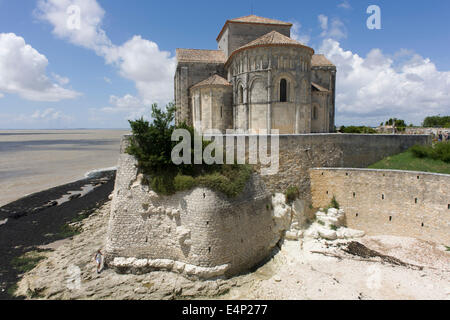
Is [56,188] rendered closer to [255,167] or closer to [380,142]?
[255,167]

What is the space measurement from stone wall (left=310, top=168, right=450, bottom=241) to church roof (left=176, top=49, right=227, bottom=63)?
12427 mm

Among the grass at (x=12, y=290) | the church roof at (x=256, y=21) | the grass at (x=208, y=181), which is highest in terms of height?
the church roof at (x=256, y=21)

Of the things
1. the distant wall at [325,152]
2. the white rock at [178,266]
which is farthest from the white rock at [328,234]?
the white rock at [178,266]

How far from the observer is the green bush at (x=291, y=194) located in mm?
12500

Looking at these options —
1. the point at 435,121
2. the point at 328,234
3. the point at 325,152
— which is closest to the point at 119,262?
the point at 328,234

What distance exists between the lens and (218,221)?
9.95 meters

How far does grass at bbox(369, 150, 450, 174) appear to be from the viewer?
12.8 meters

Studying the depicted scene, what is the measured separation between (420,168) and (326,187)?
5070 mm

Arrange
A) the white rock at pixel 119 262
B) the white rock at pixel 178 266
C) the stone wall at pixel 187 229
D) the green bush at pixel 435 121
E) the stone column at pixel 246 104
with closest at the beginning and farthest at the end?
the stone wall at pixel 187 229
the white rock at pixel 178 266
the white rock at pixel 119 262
the stone column at pixel 246 104
the green bush at pixel 435 121

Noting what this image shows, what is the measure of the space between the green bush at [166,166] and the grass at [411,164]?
905cm

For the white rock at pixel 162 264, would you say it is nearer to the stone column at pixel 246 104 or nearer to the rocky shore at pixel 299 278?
the rocky shore at pixel 299 278

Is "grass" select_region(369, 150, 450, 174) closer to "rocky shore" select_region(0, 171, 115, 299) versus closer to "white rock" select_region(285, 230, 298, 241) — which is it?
"white rock" select_region(285, 230, 298, 241)
